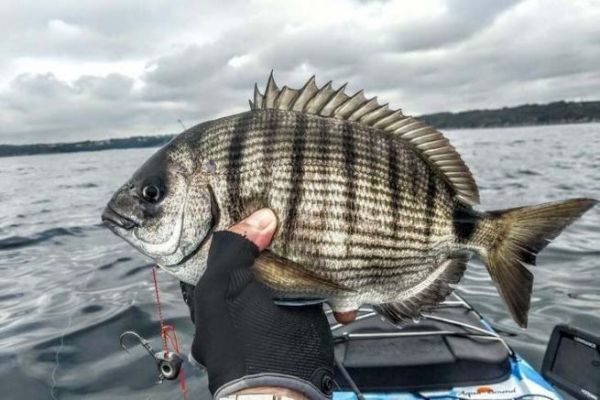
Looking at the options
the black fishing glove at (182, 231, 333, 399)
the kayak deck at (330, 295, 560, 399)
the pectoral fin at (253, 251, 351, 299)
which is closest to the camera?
the black fishing glove at (182, 231, 333, 399)

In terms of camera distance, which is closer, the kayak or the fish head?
the fish head

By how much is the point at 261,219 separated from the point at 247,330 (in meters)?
0.57

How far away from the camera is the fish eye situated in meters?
2.71

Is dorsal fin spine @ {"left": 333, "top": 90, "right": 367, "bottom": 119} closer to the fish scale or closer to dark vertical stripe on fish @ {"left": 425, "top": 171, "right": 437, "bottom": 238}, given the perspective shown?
the fish scale

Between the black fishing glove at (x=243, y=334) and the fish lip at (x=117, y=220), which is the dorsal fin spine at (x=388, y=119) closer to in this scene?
the black fishing glove at (x=243, y=334)

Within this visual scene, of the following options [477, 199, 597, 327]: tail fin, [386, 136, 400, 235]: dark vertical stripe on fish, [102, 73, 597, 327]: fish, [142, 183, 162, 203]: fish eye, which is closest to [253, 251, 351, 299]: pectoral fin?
[102, 73, 597, 327]: fish

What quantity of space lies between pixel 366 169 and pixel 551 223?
1.18 metres

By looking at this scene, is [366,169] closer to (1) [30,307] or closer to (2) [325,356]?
(2) [325,356]

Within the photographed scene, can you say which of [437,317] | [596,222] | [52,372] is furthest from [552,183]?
[52,372]

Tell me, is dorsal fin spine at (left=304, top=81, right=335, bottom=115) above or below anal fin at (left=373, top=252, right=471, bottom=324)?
above

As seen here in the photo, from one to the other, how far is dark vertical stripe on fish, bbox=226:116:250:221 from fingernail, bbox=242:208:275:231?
0.13 meters

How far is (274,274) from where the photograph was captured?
2633mm

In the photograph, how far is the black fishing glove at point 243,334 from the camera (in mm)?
2355

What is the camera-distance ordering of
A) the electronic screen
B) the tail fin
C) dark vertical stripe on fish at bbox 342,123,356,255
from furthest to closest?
the electronic screen < the tail fin < dark vertical stripe on fish at bbox 342,123,356,255
